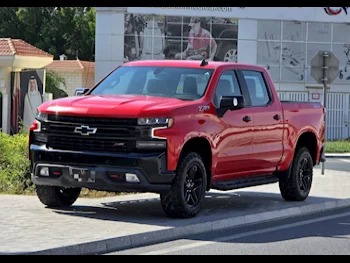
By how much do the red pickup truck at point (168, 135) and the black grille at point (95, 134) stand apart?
0.01 meters

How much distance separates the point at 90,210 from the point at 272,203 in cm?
325

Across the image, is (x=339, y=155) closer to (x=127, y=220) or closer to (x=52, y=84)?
(x=127, y=220)

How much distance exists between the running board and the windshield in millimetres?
1267

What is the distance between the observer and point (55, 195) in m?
11.8

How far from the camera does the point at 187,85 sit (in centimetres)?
1188

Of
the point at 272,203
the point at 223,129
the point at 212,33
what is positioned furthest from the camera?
the point at 212,33

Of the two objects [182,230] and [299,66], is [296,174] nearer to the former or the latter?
[182,230]

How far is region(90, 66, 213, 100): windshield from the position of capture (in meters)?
11.8

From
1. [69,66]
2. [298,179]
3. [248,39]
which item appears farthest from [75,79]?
[298,179]

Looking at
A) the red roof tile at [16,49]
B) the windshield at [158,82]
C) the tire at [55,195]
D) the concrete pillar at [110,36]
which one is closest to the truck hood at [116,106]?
the windshield at [158,82]

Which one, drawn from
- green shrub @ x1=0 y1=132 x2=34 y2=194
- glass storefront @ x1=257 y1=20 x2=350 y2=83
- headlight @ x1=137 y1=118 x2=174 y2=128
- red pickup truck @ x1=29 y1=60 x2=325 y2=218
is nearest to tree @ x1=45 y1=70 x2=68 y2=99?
glass storefront @ x1=257 y1=20 x2=350 y2=83

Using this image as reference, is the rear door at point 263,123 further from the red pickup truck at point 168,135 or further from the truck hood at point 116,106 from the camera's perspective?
the truck hood at point 116,106

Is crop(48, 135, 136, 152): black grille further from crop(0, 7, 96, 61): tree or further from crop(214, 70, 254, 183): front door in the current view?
crop(0, 7, 96, 61): tree

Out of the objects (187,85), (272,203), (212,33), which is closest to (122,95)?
(187,85)
